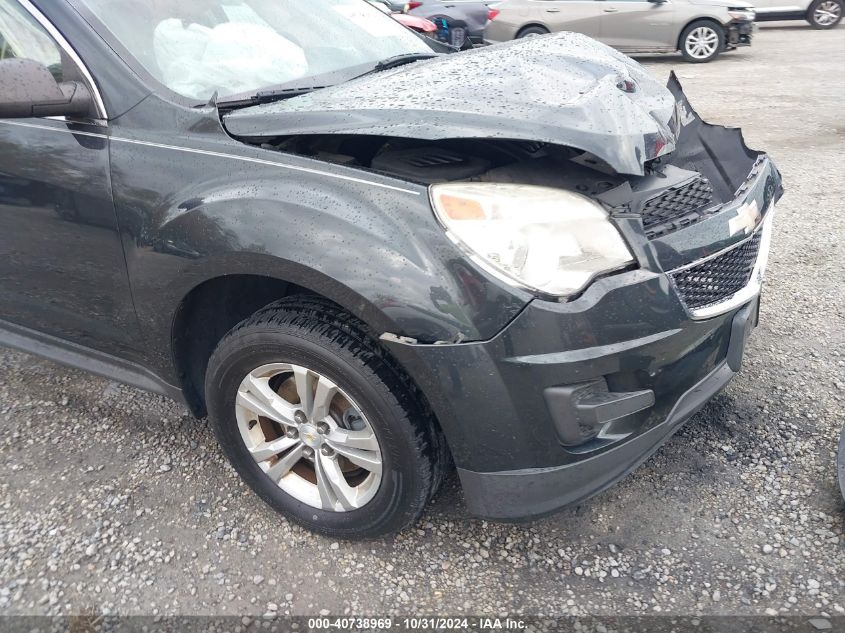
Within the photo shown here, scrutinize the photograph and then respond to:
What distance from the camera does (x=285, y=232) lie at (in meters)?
1.76

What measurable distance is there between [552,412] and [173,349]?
4.04 feet

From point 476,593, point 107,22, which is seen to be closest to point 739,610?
point 476,593

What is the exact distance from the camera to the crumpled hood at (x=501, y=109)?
1716 mm

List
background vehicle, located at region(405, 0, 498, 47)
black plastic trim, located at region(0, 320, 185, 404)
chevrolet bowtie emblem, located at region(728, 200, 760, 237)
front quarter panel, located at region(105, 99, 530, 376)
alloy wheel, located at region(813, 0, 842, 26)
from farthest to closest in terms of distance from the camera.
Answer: alloy wheel, located at region(813, 0, 842, 26) < background vehicle, located at region(405, 0, 498, 47) < black plastic trim, located at region(0, 320, 185, 404) < chevrolet bowtie emblem, located at region(728, 200, 760, 237) < front quarter panel, located at region(105, 99, 530, 376)

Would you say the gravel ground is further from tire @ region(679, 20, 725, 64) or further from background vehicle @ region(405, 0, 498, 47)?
background vehicle @ region(405, 0, 498, 47)

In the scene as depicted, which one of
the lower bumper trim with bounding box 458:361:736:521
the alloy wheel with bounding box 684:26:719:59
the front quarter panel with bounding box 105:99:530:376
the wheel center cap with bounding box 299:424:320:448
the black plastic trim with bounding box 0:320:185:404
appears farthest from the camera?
the alloy wheel with bounding box 684:26:719:59

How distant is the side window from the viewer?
2.12 m

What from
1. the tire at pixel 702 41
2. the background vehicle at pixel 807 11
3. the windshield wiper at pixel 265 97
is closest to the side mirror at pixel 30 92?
the windshield wiper at pixel 265 97

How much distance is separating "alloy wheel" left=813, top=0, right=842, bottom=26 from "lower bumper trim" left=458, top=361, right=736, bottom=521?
1514cm

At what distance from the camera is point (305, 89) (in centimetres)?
226

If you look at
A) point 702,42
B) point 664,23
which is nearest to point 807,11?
point 702,42

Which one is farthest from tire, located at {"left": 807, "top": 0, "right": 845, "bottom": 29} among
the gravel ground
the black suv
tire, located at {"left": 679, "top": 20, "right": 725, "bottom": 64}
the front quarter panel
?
the front quarter panel

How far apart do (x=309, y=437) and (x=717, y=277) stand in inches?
50.3

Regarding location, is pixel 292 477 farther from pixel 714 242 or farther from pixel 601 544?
pixel 714 242
